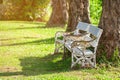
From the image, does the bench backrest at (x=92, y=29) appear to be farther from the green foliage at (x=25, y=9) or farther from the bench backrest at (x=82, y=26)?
the green foliage at (x=25, y=9)

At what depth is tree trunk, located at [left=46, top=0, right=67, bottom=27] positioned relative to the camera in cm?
3111

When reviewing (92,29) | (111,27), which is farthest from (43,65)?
(111,27)

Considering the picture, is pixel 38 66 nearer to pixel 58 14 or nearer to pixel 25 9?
pixel 58 14

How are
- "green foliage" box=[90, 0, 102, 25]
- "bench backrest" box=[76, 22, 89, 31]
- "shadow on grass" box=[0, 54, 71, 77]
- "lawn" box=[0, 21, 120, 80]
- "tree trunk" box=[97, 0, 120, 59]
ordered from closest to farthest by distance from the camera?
"lawn" box=[0, 21, 120, 80] → "shadow on grass" box=[0, 54, 71, 77] → "tree trunk" box=[97, 0, 120, 59] → "bench backrest" box=[76, 22, 89, 31] → "green foliage" box=[90, 0, 102, 25]

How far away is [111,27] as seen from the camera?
12.4m

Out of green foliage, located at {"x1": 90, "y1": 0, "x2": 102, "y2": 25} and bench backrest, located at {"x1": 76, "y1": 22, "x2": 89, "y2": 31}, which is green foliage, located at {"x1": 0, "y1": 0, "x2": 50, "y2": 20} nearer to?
green foliage, located at {"x1": 90, "y1": 0, "x2": 102, "y2": 25}

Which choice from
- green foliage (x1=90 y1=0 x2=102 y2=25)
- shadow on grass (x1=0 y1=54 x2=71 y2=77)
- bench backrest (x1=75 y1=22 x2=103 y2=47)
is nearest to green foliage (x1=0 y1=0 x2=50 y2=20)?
green foliage (x1=90 y1=0 x2=102 y2=25)

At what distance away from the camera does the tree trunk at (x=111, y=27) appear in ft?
40.4

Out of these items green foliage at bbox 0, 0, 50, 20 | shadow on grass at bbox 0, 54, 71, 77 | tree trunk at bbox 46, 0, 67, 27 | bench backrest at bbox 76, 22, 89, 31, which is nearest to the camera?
shadow on grass at bbox 0, 54, 71, 77

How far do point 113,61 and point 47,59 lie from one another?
358 centimetres

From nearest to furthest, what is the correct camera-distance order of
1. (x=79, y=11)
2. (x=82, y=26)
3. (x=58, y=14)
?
(x=82, y=26) → (x=79, y=11) → (x=58, y=14)

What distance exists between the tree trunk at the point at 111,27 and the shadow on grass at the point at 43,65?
1375 millimetres

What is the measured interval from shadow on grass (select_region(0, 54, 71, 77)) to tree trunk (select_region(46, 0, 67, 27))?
50.5 ft

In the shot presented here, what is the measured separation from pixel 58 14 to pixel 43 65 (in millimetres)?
17725
